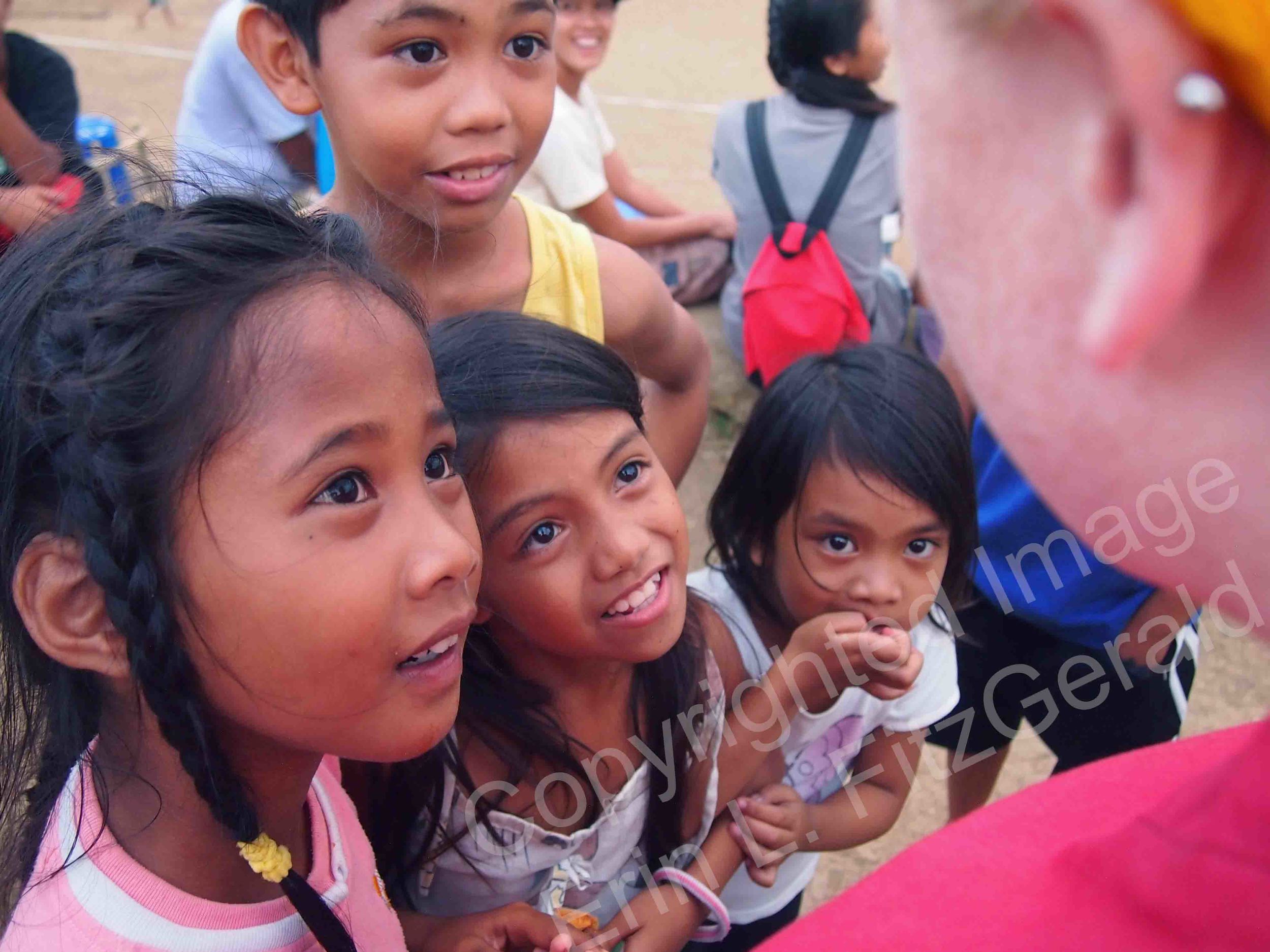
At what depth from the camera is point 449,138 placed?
1.45m

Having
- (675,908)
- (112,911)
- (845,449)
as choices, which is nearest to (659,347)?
(845,449)

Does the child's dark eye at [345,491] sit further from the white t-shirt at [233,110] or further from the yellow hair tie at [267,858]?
the white t-shirt at [233,110]

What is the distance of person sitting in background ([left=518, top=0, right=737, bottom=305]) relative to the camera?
2.70 m

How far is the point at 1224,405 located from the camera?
359 millimetres

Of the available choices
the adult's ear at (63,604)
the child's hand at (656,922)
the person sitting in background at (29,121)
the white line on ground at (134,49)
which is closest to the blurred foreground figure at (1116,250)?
the adult's ear at (63,604)

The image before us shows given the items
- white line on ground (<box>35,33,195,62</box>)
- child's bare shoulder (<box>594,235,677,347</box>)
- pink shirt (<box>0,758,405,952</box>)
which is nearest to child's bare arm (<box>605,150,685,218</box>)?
child's bare shoulder (<box>594,235,677,347</box>)

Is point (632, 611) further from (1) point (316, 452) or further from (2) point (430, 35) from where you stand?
(2) point (430, 35)

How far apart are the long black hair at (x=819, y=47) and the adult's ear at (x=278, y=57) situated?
1892 millimetres

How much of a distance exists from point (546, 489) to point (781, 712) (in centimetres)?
52

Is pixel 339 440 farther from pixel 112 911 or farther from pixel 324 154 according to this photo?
pixel 324 154

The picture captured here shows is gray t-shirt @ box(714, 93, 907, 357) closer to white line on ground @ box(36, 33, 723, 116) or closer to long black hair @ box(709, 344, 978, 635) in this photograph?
long black hair @ box(709, 344, 978, 635)

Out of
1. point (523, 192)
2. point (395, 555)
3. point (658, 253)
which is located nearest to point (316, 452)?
point (395, 555)

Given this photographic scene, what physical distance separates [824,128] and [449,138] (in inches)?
74.1

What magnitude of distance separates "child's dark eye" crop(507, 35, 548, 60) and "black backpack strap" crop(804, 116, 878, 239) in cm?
166
